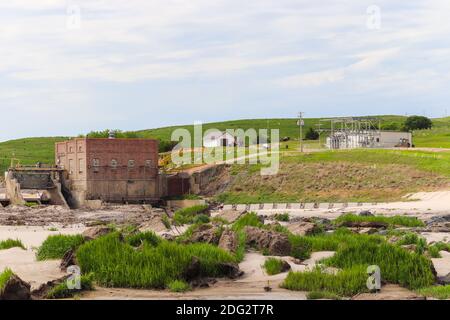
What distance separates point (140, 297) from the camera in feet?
52.2

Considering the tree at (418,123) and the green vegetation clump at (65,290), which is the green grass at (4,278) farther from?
the tree at (418,123)

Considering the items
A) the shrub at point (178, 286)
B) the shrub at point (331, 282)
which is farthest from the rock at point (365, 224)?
the shrub at point (178, 286)

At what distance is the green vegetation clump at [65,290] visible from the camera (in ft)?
51.9

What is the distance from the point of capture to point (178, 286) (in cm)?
1672

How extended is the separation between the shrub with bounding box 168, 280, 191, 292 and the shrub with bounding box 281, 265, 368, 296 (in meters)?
2.06

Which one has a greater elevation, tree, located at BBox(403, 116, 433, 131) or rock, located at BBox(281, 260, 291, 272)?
tree, located at BBox(403, 116, 433, 131)

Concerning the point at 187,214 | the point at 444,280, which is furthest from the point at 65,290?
the point at 187,214

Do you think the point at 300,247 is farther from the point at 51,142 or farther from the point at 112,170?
the point at 51,142

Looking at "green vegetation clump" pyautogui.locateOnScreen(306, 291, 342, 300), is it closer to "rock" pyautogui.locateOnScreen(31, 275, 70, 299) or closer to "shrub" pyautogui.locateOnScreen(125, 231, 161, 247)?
"rock" pyautogui.locateOnScreen(31, 275, 70, 299)

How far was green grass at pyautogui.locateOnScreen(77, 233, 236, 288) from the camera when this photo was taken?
1725 cm

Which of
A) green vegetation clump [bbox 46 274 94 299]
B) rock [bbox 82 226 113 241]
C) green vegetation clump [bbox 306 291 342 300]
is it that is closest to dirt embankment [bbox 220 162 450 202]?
rock [bbox 82 226 113 241]

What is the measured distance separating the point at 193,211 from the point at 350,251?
60.2 feet

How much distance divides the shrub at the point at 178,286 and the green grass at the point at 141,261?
25 cm
